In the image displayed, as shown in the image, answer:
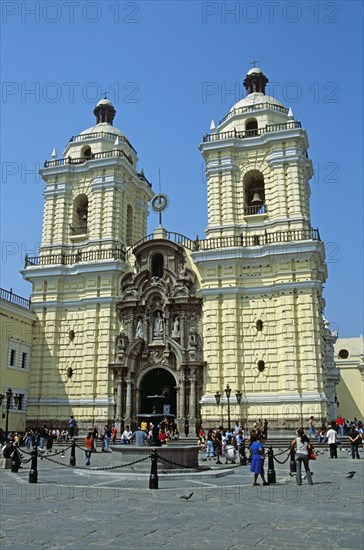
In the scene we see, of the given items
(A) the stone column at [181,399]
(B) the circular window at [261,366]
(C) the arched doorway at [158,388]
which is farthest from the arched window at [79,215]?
(B) the circular window at [261,366]

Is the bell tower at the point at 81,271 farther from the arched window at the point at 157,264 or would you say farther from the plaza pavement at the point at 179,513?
the plaza pavement at the point at 179,513

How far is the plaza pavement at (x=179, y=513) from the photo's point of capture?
27.2 feet

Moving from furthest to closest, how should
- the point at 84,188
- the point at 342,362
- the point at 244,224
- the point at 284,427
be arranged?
the point at 342,362, the point at 84,188, the point at 244,224, the point at 284,427

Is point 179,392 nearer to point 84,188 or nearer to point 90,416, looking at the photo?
point 90,416

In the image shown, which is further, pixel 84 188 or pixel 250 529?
pixel 84 188

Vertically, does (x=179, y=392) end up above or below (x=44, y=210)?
below

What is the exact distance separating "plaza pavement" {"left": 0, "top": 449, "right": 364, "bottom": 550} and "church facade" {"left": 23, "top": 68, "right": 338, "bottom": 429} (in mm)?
15083

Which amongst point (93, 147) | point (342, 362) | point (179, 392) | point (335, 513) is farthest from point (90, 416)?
point (342, 362)

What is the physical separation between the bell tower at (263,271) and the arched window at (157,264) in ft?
9.85

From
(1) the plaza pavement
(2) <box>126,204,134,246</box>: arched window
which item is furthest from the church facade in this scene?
(1) the plaza pavement

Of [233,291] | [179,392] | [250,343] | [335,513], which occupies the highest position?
[233,291]

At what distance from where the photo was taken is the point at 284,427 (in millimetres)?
30547

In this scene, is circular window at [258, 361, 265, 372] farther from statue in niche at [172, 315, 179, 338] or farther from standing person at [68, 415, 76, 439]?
standing person at [68, 415, 76, 439]

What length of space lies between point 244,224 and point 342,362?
2903 centimetres
